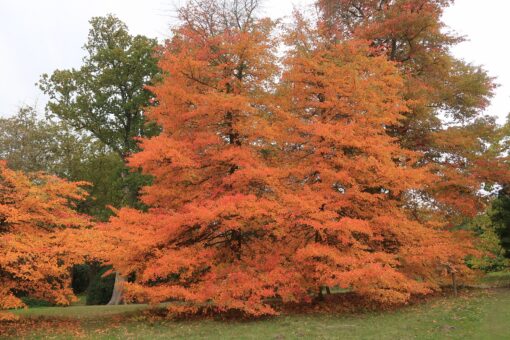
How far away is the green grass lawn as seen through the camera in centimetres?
1274

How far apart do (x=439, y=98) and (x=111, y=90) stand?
20724 millimetres

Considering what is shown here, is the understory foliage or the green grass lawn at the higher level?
the understory foliage

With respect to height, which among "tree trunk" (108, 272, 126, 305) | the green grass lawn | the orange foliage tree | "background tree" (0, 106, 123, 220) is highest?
"background tree" (0, 106, 123, 220)

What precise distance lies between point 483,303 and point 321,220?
7.92 meters

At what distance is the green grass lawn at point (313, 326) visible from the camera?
12.7m

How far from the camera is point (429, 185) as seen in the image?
68.3 ft

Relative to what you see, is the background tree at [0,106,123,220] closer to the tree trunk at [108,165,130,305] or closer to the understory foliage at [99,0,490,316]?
the tree trunk at [108,165,130,305]

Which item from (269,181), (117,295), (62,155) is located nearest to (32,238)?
(269,181)

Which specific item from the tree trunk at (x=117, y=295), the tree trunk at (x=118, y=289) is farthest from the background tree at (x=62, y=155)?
the tree trunk at (x=117, y=295)

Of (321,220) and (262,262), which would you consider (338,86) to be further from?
(262,262)

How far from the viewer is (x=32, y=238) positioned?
45.4ft

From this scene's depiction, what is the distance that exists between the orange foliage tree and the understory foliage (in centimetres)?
171

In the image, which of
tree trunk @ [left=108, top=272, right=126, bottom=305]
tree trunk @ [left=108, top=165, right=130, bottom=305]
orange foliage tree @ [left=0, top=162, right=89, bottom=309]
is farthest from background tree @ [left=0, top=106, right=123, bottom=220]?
orange foliage tree @ [left=0, top=162, right=89, bottom=309]

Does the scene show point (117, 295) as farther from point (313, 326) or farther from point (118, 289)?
point (313, 326)
